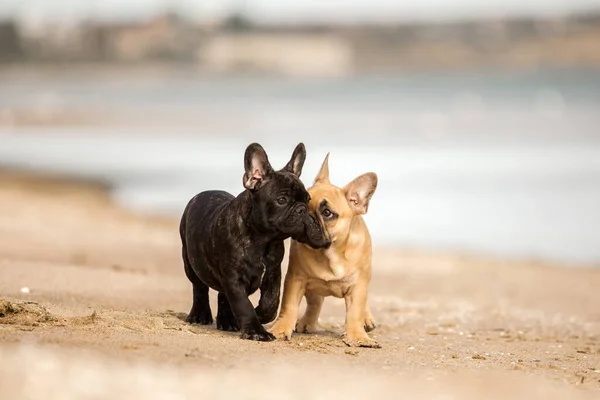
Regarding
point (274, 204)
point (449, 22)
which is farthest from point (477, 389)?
point (449, 22)

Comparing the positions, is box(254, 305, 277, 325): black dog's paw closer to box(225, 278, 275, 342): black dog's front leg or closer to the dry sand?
box(225, 278, 275, 342): black dog's front leg

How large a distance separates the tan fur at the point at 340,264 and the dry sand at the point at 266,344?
0.21m

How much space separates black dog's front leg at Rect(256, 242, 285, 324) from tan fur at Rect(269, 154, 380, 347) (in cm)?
11

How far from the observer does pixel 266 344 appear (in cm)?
775

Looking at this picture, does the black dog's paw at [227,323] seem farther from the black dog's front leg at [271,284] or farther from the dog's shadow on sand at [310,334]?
the black dog's front leg at [271,284]

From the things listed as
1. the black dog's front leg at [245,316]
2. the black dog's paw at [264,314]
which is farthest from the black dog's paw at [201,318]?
the black dog's front leg at [245,316]

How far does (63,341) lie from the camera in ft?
22.8

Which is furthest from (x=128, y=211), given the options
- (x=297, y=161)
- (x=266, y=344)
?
(x=266, y=344)

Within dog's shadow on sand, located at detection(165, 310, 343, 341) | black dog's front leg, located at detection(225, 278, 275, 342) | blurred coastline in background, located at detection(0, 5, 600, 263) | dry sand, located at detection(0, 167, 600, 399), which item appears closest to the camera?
dry sand, located at detection(0, 167, 600, 399)

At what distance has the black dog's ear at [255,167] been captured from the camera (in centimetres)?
786

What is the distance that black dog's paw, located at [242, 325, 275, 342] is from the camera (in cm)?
792

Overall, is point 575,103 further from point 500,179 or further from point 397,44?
point 397,44

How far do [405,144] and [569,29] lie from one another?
102 metres

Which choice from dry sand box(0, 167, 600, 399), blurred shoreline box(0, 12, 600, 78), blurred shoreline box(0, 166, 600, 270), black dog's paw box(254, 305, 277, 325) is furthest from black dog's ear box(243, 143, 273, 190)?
blurred shoreline box(0, 12, 600, 78)
